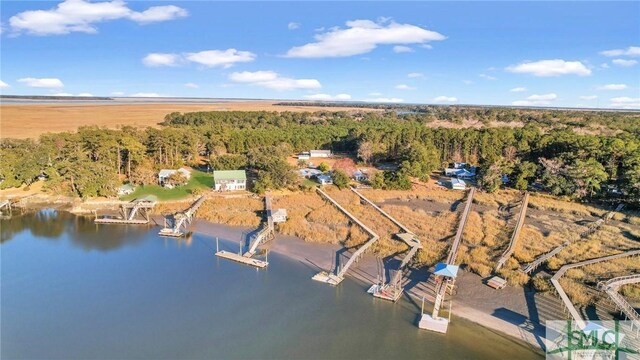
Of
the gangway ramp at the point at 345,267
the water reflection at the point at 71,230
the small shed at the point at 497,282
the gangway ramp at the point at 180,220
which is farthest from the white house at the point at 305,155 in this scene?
the small shed at the point at 497,282

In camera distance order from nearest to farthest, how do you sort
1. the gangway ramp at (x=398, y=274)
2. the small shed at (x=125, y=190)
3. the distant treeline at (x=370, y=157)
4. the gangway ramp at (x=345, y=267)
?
1. the gangway ramp at (x=398, y=274)
2. the gangway ramp at (x=345, y=267)
3. the distant treeline at (x=370, y=157)
4. the small shed at (x=125, y=190)

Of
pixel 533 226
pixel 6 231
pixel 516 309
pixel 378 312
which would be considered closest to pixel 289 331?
pixel 378 312

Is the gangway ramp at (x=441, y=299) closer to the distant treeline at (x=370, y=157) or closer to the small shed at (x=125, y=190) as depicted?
the distant treeline at (x=370, y=157)

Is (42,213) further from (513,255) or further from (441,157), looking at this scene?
(441,157)

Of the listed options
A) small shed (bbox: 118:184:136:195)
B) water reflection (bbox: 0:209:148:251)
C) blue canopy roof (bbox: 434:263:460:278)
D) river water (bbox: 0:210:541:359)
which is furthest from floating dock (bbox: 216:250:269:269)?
small shed (bbox: 118:184:136:195)

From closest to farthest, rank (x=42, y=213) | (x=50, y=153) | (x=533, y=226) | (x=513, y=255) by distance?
(x=513, y=255), (x=533, y=226), (x=42, y=213), (x=50, y=153)

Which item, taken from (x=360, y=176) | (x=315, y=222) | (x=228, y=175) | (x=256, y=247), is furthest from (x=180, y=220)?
(x=360, y=176)
